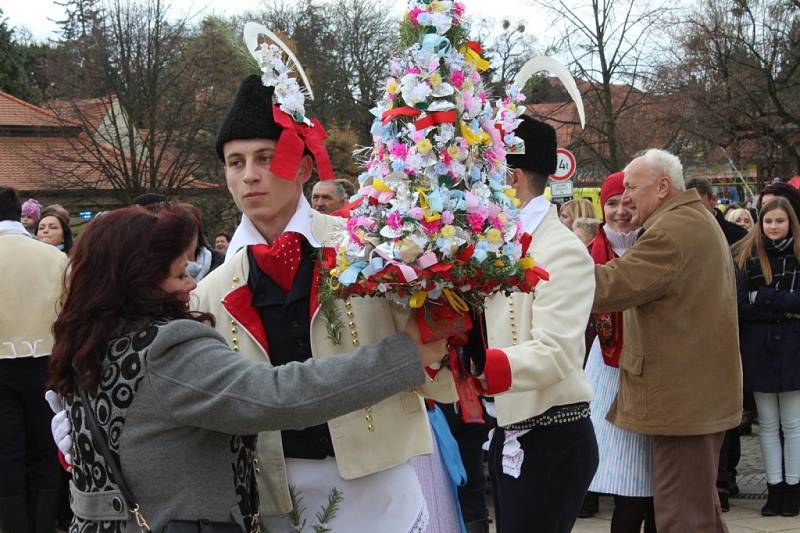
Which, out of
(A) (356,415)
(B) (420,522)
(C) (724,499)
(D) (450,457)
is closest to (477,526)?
(C) (724,499)

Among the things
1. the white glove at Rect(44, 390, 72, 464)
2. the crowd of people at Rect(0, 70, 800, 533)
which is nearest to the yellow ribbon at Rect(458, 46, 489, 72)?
the crowd of people at Rect(0, 70, 800, 533)

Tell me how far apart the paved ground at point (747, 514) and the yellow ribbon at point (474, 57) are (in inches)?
195

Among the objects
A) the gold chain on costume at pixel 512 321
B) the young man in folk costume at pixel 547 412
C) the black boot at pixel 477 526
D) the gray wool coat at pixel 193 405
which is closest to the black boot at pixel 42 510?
the black boot at pixel 477 526

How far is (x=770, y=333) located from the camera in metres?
6.96

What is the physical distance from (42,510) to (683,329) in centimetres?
450

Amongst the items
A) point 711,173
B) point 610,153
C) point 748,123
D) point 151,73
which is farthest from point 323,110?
point 711,173

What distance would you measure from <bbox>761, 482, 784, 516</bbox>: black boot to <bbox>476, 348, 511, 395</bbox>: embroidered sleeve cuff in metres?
4.85

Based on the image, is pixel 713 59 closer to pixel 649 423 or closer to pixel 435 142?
pixel 649 423

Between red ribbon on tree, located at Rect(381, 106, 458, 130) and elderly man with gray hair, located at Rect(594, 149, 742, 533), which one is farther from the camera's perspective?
elderly man with gray hair, located at Rect(594, 149, 742, 533)

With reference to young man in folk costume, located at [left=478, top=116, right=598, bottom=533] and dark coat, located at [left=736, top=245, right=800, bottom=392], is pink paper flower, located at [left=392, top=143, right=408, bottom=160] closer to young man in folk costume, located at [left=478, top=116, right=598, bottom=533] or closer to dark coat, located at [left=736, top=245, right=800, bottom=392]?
young man in folk costume, located at [left=478, top=116, right=598, bottom=533]

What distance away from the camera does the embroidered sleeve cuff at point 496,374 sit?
2.73m

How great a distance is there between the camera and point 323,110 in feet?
101

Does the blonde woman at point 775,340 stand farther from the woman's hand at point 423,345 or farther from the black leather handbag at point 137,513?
the black leather handbag at point 137,513

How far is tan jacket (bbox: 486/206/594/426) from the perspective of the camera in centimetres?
338
